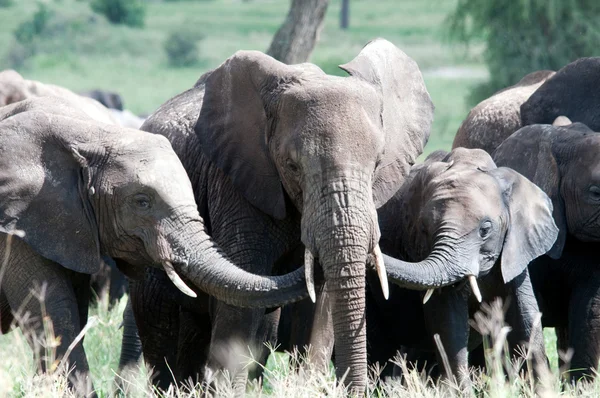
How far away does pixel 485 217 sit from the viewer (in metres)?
6.77

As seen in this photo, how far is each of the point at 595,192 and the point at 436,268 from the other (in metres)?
1.50

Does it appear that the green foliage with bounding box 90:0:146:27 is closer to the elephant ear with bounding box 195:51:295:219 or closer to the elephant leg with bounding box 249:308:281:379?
the elephant leg with bounding box 249:308:281:379

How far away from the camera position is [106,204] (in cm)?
623

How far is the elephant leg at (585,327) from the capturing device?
24.0 feet

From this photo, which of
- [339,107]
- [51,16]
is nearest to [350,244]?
[339,107]

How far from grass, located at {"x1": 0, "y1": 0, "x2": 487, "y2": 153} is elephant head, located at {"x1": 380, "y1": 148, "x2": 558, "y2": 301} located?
14494 mm

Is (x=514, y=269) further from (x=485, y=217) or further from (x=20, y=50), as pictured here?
(x=20, y=50)

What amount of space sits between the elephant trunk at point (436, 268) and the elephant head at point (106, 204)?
0.55 metres

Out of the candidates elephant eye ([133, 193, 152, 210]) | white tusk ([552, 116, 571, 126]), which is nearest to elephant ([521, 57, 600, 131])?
white tusk ([552, 116, 571, 126])

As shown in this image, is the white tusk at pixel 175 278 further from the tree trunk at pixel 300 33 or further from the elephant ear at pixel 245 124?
the tree trunk at pixel 300 33

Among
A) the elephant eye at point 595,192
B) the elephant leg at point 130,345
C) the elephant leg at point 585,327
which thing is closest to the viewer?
the elephant leg at point 585,327

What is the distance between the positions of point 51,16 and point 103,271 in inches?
1323

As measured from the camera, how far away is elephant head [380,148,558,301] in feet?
22.0

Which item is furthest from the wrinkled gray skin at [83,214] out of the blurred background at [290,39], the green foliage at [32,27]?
the green foliage at [32,27]
